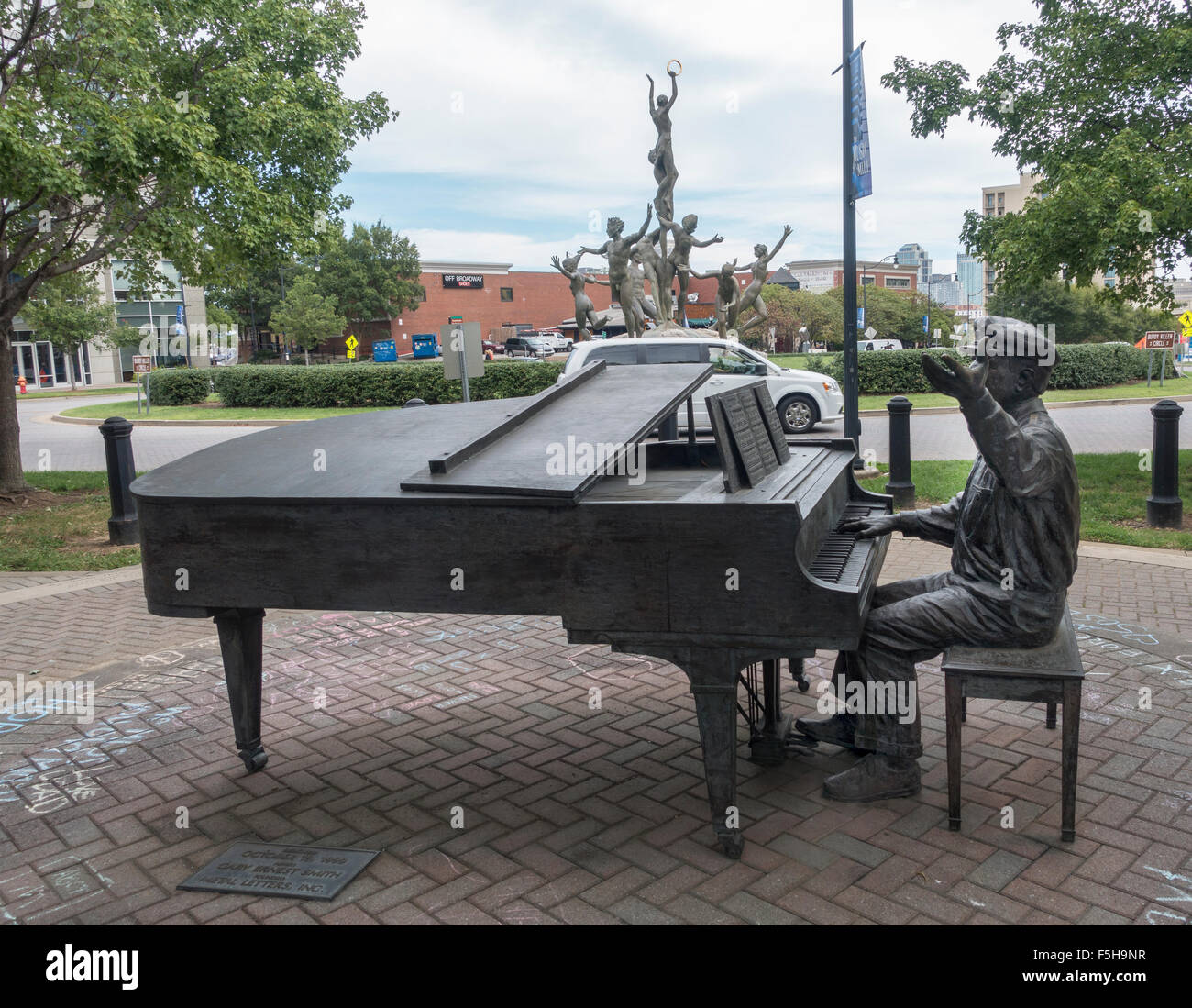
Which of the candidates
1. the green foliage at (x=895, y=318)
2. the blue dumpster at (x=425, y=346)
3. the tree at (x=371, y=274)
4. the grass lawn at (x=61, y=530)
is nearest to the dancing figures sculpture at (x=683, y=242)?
the grass lawn at (x=61, y=530)

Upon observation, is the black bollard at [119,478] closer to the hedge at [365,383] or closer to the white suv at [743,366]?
the white suv at [743,366]

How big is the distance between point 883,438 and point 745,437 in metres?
14.0

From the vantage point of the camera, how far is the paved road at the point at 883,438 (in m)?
15.7

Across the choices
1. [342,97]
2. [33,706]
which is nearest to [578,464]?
[33,706]

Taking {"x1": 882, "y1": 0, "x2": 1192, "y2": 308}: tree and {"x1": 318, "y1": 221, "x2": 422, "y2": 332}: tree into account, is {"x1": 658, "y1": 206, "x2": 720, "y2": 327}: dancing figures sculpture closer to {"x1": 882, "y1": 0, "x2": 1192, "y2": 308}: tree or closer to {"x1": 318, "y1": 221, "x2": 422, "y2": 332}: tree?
{"x1": 882, "y1": 0, "x2": 1192, "y2": 308}: tree

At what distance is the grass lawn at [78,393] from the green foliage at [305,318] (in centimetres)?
810

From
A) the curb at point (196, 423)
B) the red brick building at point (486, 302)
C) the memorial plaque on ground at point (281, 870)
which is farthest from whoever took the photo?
the red brick building at point (486, 302)

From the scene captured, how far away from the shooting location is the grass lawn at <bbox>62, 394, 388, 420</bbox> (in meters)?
26.0

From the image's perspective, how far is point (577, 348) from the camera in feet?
54.6

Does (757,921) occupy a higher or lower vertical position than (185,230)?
lower
